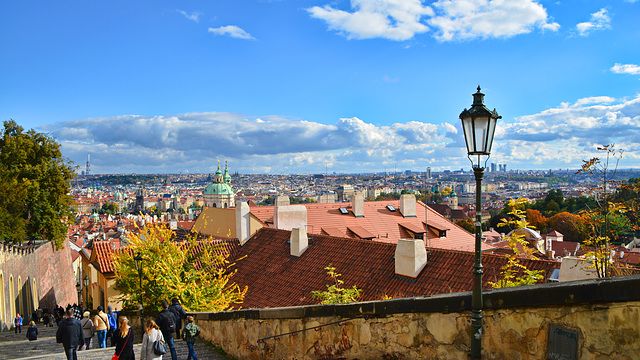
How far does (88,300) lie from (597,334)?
30043 mm

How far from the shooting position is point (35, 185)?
31.9 metres

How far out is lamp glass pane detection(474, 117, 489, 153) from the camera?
4.69m

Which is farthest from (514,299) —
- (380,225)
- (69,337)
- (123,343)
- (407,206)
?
(407,206)

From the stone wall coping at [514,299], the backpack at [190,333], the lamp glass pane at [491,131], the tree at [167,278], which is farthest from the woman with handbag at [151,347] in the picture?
the lamp glass pane at [491,131]

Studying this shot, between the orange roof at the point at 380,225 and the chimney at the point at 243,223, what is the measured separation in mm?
2334

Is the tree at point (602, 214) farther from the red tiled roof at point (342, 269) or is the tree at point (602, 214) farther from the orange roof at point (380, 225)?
the orange roof at point (380, 225)

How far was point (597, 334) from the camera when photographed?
3.63 meters

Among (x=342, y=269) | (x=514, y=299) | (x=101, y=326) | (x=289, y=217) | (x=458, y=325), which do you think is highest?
(x=514, y=299)

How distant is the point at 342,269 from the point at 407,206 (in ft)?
43.1

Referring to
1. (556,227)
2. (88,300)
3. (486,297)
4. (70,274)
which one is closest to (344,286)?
(486,297)

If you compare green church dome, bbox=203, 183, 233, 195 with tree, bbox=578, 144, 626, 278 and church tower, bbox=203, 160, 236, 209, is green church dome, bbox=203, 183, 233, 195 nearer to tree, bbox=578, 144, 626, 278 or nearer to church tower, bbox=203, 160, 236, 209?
church tower, bbox=203, 160, 236, 209

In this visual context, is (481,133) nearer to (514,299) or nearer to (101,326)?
(514,299)

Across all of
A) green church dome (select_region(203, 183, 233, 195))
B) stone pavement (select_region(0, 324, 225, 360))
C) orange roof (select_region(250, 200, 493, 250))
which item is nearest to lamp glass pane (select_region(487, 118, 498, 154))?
stone pavement (select_region(0, 324, 225, 360))

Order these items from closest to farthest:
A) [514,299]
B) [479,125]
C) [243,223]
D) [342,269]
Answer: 1. [514,299]
2. [479,125]
3. [342,269]
4. [243,223]
